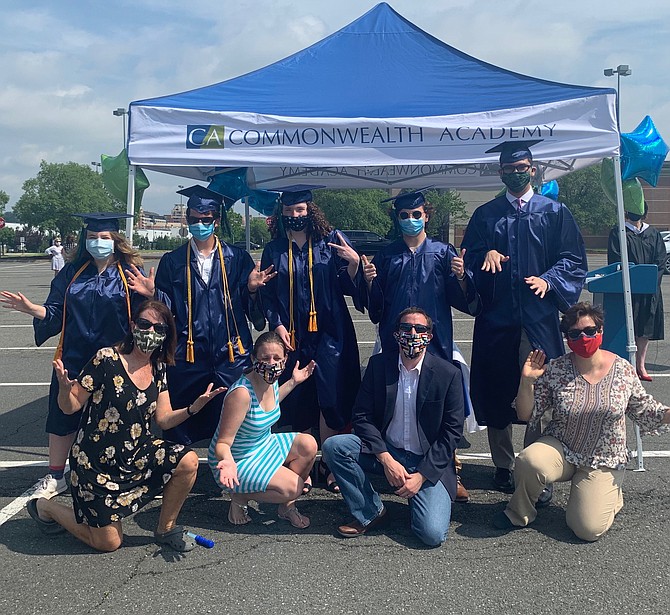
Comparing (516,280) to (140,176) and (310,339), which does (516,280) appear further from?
(140,176)

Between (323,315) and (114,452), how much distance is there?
1.51 metres

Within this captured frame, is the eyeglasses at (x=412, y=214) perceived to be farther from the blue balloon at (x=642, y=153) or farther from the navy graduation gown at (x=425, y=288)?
the blue balloon at (x=642, y=153)

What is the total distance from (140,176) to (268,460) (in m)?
2.69

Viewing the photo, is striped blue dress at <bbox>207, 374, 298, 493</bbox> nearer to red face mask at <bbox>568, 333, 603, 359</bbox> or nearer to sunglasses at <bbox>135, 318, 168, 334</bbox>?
sunglasses at <bbox>135, 318, 168, 334</bbox>

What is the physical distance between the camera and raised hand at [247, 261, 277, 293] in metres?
4.09

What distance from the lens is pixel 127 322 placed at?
4.00 meters

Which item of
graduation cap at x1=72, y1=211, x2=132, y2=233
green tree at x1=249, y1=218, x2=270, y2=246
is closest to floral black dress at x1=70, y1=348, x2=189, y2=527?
graduation cap at x1=72, y1=211, x2=132, y2=233

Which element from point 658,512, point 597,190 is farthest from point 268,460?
point 597,190

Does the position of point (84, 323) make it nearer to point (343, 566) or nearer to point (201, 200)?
point (201, 200)

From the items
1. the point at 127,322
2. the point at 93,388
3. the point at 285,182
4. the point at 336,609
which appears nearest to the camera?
the point at 336,609

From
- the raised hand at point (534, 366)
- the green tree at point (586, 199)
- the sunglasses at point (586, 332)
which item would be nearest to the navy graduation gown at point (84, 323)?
the raised hand at point (534, 366)

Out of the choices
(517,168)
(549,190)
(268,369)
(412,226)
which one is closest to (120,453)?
(268,369)

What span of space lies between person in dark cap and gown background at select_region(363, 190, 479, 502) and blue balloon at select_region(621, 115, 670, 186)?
1.57 meters

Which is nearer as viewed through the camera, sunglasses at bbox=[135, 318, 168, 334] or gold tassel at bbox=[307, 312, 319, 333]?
sunglasses at bbox=[135, 318, 168, 334]
